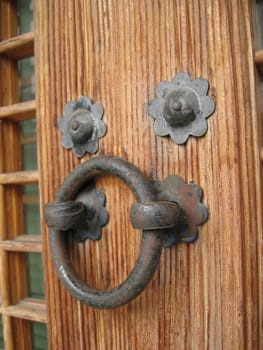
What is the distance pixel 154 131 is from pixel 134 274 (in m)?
0.17

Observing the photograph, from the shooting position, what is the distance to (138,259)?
36 centimetres

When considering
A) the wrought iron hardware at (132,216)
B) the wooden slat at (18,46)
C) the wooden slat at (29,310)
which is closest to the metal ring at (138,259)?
the wrought iron hardware at (132,216)

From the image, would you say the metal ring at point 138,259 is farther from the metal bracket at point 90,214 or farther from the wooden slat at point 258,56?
the wooden slat at point 258,56

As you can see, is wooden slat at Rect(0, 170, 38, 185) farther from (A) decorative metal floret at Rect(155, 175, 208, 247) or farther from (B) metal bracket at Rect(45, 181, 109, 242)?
(A) decorative metal floret at Rect(155, 175, 208, 247)

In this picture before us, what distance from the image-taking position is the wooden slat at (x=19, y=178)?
504 mm

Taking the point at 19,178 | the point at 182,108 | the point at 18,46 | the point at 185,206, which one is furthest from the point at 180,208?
the point at 18,46

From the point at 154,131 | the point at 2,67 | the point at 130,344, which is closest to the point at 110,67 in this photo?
the point at 154,131

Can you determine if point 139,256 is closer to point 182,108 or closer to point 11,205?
point 182,108

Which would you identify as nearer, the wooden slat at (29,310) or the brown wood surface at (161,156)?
the brown wood surface at (161,156)

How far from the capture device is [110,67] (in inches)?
17.3

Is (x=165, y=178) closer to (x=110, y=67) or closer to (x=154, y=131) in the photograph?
(x=154, y=131)

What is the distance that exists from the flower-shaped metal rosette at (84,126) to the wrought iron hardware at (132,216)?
5 cm

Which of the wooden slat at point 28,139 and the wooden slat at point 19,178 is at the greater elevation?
the wooden slat at point 28,139

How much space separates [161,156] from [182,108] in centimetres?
6
